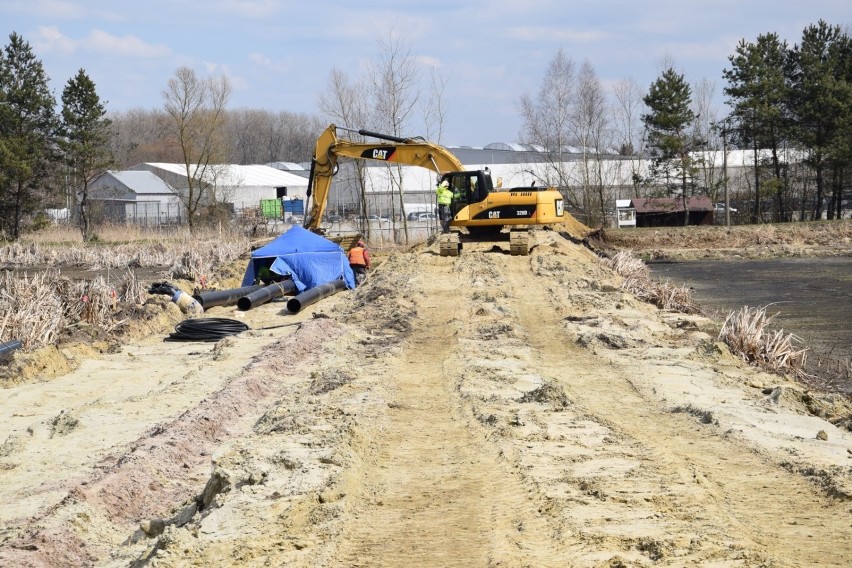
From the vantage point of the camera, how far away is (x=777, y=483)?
6.93 m

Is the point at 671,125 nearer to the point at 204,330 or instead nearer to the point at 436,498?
the point at 204,330

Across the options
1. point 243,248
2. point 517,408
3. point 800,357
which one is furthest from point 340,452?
point 243,248

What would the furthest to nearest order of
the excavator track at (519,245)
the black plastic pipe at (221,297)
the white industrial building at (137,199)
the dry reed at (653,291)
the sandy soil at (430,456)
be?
the white industrial building at (137,199), the excavator track at (519,245), the black plastic pipe at (221,297), the dry reed at (653,291), the sandy soil at (430,456)

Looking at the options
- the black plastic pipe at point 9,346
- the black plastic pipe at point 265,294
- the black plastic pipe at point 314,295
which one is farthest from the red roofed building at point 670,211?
the black plastic pipe at point 9,346

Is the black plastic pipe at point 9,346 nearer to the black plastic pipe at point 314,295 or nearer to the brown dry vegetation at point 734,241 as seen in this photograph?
the black plastic pipe at point 314,295

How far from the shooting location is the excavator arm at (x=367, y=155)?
91.7 ft

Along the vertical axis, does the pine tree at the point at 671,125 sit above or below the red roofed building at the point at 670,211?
above

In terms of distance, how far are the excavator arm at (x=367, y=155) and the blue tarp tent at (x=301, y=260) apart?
402 cm

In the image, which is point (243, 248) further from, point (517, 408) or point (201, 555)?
point (201, 555)

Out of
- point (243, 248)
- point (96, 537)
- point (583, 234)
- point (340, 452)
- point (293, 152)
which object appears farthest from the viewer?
point (293, 152)

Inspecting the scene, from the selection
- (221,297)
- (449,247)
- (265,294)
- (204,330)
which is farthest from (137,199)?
(204,330)

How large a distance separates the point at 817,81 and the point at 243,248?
3388cm

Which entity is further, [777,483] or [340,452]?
[340,452]

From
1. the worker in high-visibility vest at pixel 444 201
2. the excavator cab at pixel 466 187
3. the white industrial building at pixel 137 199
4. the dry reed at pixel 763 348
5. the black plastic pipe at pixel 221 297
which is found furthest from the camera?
the white industrial building at pixel 137 199
